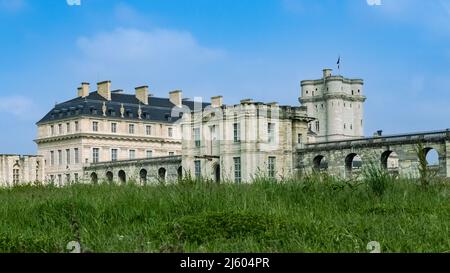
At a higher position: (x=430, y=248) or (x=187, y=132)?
(x=187, y=132)

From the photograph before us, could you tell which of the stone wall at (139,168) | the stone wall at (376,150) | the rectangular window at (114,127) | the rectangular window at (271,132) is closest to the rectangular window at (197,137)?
the stone wall at (139,168)

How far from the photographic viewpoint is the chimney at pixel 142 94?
242 feet

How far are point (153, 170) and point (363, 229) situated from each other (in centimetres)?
5641

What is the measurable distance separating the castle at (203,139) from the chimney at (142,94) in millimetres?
104

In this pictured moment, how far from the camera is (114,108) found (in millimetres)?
71250

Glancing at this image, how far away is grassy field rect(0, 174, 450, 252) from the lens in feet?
23.0

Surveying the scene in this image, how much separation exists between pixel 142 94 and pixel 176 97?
4.27 meters

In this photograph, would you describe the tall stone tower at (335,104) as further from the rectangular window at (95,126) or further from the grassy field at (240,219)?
the grassy field at (240,219)

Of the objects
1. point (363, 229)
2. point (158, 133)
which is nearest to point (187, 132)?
point (158, 133)

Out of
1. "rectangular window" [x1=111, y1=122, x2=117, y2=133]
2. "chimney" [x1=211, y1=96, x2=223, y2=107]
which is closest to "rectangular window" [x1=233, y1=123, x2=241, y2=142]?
"chimney" [x1=211, y1=96, x2=223, y2=107]

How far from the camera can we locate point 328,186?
10.4m

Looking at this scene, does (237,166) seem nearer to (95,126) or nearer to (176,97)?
(95,126)

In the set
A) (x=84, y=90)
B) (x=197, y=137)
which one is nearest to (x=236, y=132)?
(x=197, y=137)
